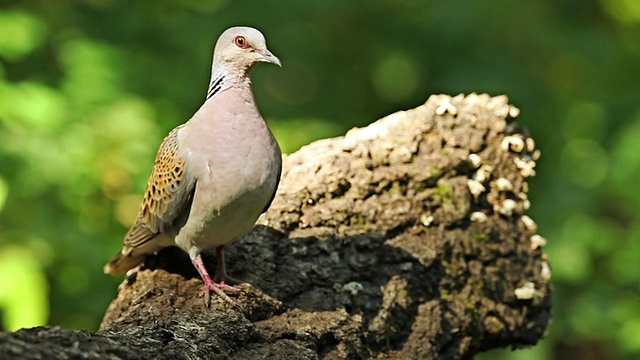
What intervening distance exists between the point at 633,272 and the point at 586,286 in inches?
19.2

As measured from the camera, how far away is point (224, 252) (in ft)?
12.4

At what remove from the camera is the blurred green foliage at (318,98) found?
5.06 metres

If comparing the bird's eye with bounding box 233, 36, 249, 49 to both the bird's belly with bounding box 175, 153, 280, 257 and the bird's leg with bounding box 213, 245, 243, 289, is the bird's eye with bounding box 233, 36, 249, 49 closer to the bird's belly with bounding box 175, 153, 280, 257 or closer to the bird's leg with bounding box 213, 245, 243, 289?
the bird's belly with bounding box 175, 153, 280, 257

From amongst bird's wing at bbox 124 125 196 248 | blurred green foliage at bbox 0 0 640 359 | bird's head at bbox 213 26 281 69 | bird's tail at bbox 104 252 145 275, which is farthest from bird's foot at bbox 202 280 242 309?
blurred green foliage at bbox 0 0 640 359

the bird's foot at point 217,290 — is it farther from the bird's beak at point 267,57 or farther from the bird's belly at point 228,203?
the bird's beak at point 267,57

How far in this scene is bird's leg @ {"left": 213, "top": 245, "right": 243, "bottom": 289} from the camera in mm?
3516

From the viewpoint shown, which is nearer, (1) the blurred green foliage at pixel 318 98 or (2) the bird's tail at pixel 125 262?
(2) the bird's tail at pixel 125 262

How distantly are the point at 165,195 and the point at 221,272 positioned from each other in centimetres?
37

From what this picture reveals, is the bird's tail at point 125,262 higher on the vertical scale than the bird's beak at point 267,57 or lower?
lower

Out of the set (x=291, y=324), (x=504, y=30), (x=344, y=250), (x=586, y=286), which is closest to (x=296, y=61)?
(x=504, y=30)

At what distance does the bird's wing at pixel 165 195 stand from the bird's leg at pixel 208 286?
19 cm

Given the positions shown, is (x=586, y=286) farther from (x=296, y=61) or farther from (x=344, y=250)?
(x=344, y=250)

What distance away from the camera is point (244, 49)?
11.6 ft

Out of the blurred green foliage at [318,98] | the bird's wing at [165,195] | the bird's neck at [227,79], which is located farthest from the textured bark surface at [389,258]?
the blurred green foliage at [318,98]
